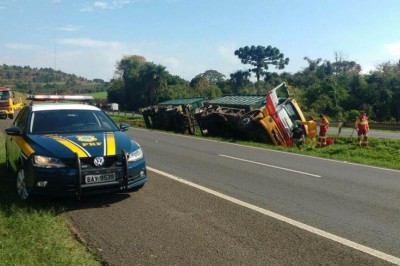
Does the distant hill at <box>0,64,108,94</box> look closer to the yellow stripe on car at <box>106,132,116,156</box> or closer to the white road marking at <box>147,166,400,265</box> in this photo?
the yellow stripe on car at <box>106,132,116,156</box>

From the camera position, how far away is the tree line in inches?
1813

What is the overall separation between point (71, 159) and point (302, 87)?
61456 millimetres

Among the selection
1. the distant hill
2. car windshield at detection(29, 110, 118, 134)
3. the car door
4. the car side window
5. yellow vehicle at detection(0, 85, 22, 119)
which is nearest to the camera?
the car door

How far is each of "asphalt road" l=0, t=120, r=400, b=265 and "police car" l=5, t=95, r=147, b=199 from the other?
421 mm

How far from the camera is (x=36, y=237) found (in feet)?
15.7

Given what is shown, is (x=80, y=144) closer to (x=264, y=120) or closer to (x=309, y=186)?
(x=309, y=186)

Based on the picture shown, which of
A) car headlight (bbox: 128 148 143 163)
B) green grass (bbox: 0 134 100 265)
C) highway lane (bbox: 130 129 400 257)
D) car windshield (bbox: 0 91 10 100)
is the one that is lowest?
highway lane (bbox: 130 129 400 257)

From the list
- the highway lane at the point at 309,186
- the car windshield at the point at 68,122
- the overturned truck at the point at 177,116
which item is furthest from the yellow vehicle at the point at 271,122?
the car windshield at the point at 68,122

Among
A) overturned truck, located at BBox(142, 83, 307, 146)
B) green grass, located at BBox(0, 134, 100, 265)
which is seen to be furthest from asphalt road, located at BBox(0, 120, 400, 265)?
overturned truck, located at BBox(142, 83, 307, 146)

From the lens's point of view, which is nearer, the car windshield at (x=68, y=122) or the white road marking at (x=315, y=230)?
the white road marking at (x=315, y=230)

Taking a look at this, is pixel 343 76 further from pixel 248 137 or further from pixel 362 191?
pixel 362 191

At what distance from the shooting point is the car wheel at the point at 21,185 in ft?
20.6

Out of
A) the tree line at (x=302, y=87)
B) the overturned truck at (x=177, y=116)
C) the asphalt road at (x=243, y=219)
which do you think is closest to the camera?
the asphalt road at (x=243, y=219)

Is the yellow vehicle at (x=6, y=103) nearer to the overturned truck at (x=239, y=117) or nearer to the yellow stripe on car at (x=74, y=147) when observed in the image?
the overturned truck at (x=239, y=117)
